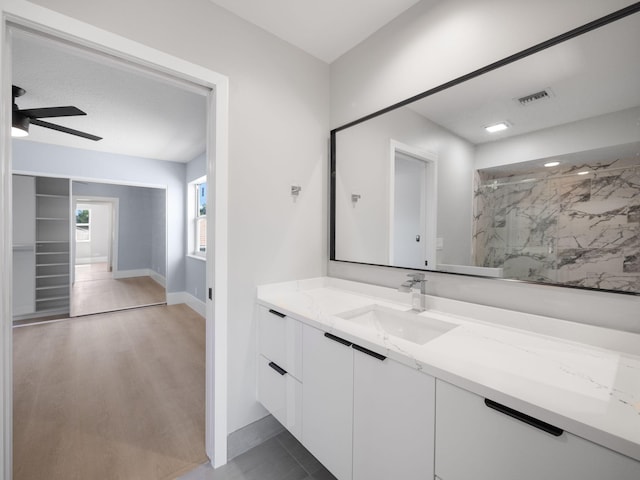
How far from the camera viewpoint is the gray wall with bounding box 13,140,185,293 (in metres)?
3.95

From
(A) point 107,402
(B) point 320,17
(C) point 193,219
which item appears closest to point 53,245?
(C) point 193,219

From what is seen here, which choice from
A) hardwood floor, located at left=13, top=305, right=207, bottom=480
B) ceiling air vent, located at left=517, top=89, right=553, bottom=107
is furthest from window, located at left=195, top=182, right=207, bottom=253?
ceiling air vent, located at left=517, top=89, right=553, bottom=107

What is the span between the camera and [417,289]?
1.50 meters

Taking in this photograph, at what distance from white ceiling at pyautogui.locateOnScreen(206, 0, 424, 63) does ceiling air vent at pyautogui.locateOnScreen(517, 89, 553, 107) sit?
2.58 feet

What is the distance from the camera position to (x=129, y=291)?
6.03 metres

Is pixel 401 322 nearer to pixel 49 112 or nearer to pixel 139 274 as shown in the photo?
pixel 49 112

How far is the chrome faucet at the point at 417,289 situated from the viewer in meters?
1.47

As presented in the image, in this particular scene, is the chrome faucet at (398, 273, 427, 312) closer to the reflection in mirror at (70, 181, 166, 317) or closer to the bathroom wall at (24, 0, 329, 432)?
the bathroom wall at (24, 0, 329, 432)

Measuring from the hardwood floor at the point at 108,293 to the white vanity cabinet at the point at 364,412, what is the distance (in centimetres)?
489

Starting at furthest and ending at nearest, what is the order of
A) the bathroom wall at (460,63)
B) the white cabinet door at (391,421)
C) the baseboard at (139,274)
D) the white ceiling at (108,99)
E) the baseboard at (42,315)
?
the baseboard at (139,274), the baseboard at (42,315), the white ceiling at (108,99), the bathroom wall at (460,63), the white cabinet door at (391,421)

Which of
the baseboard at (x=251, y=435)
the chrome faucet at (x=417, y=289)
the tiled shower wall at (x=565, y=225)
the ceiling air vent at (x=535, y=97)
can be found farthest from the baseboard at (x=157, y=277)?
the ceiling air vent at (x=535, y=97)

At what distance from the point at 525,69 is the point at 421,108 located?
49 cm

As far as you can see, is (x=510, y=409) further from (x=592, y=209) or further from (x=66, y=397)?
(x=66, y=397)

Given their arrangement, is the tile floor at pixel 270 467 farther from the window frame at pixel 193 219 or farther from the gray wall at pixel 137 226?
the gray wall at pixel 137 226
